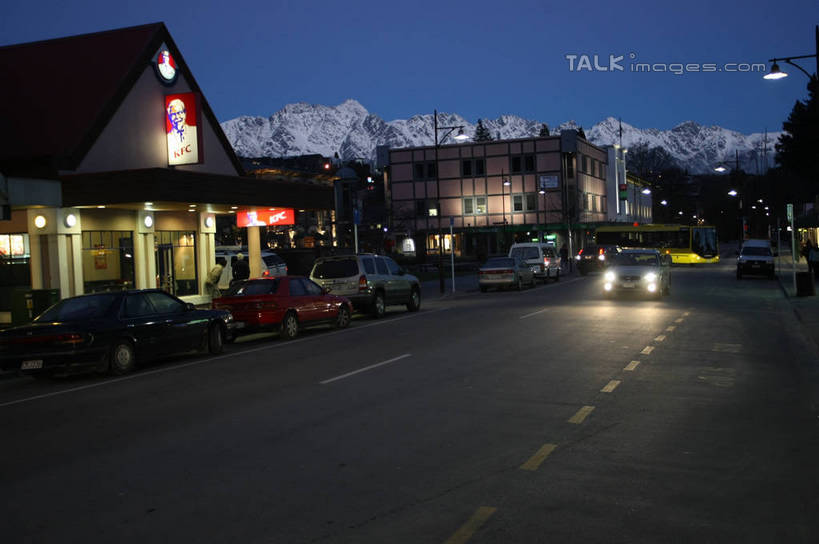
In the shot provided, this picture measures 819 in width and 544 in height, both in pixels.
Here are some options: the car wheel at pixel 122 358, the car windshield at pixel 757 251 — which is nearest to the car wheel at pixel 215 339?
the car wheel at pixel 122 358

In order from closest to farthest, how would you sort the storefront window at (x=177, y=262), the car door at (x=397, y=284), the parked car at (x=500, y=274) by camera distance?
the car door at (x=397, y=284)
the storefront window at (x=177, y=262)
the parked car at (x=500, y=274)

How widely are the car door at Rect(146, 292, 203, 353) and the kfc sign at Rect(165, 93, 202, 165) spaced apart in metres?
12.1

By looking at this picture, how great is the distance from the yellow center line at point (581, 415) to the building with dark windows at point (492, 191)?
221 ft

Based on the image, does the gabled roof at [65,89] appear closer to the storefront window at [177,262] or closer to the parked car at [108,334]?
the storefront window at [177,262]

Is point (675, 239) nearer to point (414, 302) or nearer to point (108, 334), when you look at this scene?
point (414, 302)

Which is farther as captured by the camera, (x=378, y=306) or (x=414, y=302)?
(x=414, y=302)

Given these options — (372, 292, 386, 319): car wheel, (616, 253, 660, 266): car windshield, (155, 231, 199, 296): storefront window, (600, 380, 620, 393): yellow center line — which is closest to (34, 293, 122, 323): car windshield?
(600, 380, 620, 393): yellow center line

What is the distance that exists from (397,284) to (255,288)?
680 centimetres

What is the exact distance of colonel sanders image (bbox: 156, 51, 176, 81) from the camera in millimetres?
26891

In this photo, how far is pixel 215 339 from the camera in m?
16.0

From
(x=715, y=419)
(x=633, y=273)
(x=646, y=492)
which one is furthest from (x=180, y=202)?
(x=646, y=492)

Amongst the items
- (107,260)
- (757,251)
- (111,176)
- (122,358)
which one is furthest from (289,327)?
(757,251)

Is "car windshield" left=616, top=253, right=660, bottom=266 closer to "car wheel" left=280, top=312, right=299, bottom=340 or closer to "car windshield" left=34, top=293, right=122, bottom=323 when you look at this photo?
"car wheel" left=280, top=312, right=299, bottom=340

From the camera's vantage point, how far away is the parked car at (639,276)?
26500 mm
